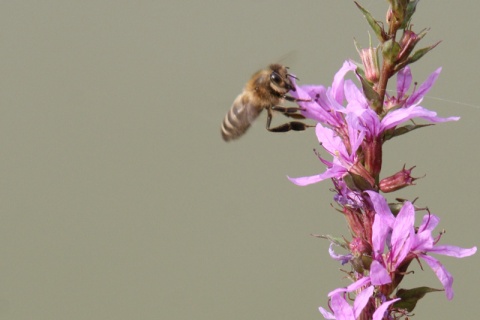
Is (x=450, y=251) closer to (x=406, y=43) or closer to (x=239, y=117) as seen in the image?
(x=406, y=43)

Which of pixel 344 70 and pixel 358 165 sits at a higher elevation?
pixel 344 70

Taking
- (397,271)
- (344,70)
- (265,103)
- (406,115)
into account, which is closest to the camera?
(406,115)

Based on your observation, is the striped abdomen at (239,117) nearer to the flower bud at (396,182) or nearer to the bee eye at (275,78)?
the bee eye at (275,78)

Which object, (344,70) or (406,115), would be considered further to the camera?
(344,70)

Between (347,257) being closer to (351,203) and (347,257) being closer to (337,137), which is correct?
(351,203)

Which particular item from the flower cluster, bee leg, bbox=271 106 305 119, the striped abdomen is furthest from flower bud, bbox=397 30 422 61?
the striped abdomen

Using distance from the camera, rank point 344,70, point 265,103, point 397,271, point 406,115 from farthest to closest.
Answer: point 265,103
point 344,70
point 397,271
point 406,115

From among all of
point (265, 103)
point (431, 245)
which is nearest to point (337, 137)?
point (431, 245)

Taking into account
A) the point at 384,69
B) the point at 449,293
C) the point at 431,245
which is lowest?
the point at 449,293
